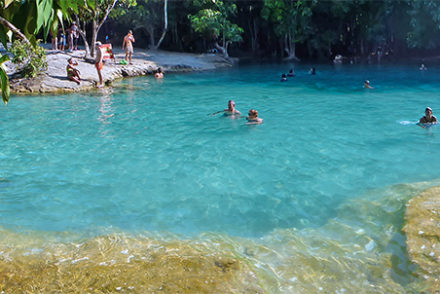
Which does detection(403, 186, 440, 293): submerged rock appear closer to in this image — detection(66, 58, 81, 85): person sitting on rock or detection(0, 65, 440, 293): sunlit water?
detection(0, 65, 440, 293): sunlit water

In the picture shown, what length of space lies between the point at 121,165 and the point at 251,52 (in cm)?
3613

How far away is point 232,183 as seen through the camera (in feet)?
29.0

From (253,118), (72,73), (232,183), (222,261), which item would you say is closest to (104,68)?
(72,73)

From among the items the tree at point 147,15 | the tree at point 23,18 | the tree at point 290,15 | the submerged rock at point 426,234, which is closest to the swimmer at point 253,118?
the submerged rock at point 426,234

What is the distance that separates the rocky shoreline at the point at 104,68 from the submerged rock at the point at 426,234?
16.6 m

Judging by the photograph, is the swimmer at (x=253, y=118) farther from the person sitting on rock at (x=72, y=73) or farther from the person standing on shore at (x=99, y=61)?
the person sitting on rock at (x=72, y=73)

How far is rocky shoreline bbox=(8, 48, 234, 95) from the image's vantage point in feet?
62.7

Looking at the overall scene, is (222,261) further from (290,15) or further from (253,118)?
(290,15)

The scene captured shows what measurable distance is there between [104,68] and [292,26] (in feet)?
59.6

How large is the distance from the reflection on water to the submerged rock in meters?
0.14

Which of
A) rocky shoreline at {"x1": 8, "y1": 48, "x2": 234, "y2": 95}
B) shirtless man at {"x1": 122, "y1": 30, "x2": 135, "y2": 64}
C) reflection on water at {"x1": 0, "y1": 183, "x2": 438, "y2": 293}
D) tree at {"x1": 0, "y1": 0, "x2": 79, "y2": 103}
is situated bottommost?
reflection on water at {"x1": 0, "y1": 183, "x2": 438, "y2": 293}

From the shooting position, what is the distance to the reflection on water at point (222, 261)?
16.4ft

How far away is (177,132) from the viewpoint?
13000mm

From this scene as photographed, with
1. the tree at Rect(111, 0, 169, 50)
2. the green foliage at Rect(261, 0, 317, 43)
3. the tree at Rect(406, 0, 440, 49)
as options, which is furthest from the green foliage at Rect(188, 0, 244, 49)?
the tree at Rect(406, 0, 440, 49)
